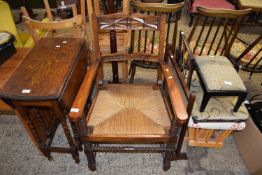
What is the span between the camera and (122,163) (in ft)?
5.11

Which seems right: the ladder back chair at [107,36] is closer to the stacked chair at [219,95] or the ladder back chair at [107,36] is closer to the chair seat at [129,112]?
the chair seat at [129,112]

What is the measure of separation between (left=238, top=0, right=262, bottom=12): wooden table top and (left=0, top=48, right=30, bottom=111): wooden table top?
236 centimetres

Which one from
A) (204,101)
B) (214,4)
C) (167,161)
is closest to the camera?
(204,101)

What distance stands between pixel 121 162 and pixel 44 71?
2.91 feet

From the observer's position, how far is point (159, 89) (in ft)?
5.03

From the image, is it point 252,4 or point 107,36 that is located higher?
point 252,4

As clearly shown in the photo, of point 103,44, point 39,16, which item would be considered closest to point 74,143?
point 103,44

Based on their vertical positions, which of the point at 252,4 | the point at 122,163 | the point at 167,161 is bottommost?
the point at 122,163

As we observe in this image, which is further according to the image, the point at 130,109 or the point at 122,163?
the point at 122,163

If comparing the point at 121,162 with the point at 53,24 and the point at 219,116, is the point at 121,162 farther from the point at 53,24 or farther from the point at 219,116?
the point at 53,24

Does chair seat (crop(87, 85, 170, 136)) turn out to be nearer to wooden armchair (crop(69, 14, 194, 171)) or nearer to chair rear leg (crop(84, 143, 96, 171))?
wooden armchair (crop(69, 14, 194, 171))

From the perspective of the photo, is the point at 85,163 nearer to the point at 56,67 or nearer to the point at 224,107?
the point at 56,67

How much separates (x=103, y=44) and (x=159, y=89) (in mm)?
723

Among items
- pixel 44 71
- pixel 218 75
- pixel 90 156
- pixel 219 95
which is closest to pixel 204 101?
pixel 219 95
